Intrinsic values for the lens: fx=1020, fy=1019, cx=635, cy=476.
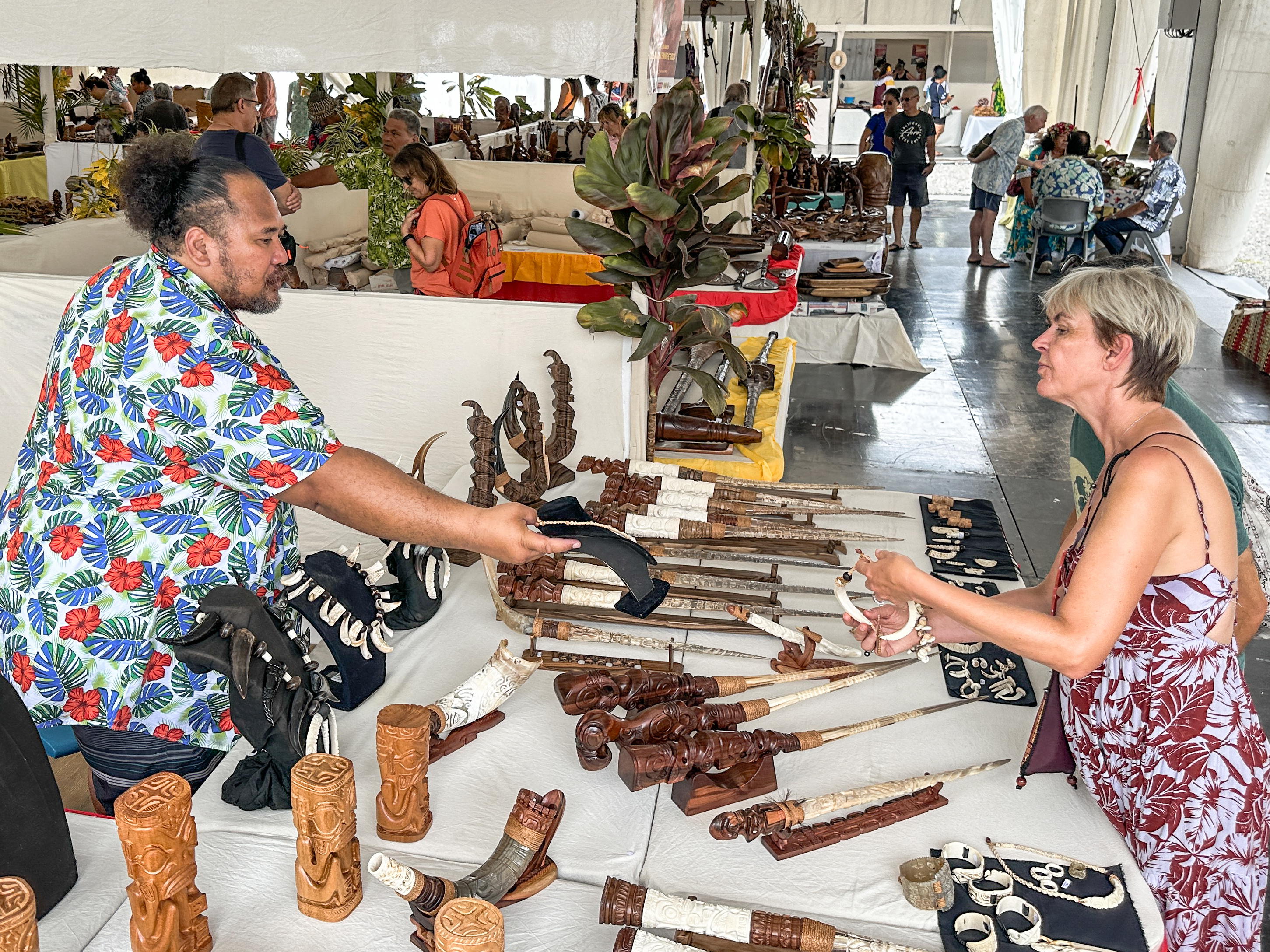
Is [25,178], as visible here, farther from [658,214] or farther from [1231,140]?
[1231,140]

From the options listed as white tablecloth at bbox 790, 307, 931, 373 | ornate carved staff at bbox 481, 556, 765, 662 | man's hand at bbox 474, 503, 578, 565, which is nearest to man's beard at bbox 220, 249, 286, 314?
man's hand at bbox 474, 503, 578, 565

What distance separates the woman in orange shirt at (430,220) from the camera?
3928 millimetres

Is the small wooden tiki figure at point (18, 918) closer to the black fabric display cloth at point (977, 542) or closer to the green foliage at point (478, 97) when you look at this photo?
the black fabric display cloth at point (977, 542)

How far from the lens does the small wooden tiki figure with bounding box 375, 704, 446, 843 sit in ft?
4.53

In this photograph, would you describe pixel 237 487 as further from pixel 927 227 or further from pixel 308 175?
pixel 927 227

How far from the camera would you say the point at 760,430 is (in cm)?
357

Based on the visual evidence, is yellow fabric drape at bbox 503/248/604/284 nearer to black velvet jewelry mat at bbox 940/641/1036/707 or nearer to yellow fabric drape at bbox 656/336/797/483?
yellow fabric drape at bbox 656/336/797/483

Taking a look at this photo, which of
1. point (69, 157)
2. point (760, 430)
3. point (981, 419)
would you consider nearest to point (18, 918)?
point (760, 430)

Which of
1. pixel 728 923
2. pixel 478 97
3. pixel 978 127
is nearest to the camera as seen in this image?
pixel 728 923

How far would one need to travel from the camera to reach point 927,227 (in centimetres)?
1283

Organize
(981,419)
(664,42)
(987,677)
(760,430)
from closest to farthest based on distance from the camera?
(987,677) < (664,42) < (760,430) < (981,419)

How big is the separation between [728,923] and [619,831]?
260mm

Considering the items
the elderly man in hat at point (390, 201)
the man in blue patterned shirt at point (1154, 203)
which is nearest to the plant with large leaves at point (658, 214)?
the elderly man in hat at point (390, 201)

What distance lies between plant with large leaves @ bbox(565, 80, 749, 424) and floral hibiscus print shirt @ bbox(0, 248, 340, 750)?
146 centimetres
